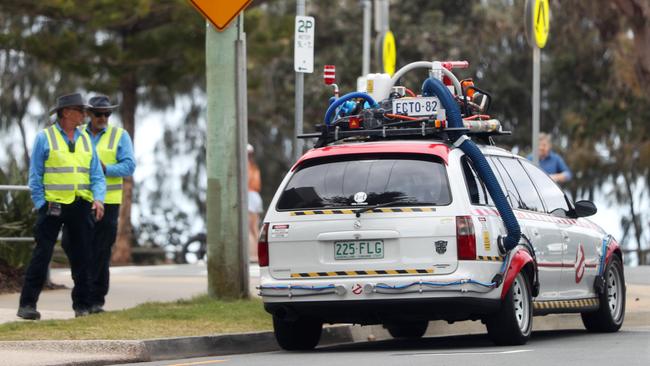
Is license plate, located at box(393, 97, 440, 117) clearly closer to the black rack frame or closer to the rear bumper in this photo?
the black rack frame

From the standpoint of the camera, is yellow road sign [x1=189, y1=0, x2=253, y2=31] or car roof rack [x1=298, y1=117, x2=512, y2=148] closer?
car roof rack [x1=298, y1=117, x2=512, y2=148]

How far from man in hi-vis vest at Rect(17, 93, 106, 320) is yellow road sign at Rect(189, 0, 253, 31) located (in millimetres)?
1412

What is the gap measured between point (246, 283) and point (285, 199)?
9.91 ft

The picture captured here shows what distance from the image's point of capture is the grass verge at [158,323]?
39.8ft

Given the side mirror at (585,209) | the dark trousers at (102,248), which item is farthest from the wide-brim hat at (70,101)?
the side mirror at (585,209)

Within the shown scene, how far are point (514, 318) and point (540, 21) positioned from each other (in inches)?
249

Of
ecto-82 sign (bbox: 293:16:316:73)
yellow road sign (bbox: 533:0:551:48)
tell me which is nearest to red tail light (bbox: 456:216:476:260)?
ecto-82 sign (bbox: 293:16:316:73)

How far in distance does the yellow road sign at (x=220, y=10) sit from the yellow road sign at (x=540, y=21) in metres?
4.06

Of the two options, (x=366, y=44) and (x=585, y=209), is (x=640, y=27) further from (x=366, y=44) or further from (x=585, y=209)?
(x=585, y=209)

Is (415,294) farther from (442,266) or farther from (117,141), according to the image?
(117,141)

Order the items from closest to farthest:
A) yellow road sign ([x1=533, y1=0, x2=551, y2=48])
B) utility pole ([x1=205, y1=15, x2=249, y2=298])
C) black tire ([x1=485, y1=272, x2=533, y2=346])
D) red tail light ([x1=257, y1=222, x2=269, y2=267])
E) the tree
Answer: black tire ([x1=485, y1=272, x2=533, y2=346]), red tail light ([x1=257, y1=222, x2=269, y2=267]), utility pole ([x1=205, y1=15, x2=249, y2=298]), yellow road sign ([x1=533, y1=0, x2=551, y2=48]), the tree

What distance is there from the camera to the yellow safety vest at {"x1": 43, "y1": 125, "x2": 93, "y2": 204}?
13.9m

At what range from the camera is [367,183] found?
11891mm

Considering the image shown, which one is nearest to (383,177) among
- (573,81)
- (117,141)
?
(117,141)
